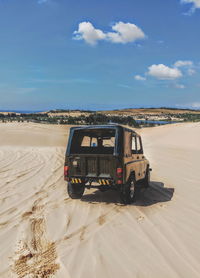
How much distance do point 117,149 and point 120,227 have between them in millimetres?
2263

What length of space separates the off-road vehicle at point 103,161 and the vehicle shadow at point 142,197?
1.21 ft

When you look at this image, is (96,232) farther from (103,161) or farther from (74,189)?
(74,189)

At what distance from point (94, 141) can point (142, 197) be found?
2430 millimetres

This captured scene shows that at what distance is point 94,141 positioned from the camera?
32.4 feet

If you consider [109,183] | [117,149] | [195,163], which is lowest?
[195,163]

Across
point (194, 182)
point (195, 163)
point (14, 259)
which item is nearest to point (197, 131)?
point (195, 163)

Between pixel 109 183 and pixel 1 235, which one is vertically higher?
pixel 109 183

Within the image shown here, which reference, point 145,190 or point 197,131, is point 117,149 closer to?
point 145,190

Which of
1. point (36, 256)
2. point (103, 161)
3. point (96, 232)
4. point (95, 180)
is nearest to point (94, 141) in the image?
point (103, 161)

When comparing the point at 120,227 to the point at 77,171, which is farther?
the point at 77,171

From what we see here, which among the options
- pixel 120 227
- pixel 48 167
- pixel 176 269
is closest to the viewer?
pixel 176 269

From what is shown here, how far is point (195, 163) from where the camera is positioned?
1784 cm

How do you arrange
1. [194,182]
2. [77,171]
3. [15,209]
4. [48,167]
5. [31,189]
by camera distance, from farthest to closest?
1. [48,167]
2. [194,182]
3. [31,189]
4. [77,171]
5. [15,209]

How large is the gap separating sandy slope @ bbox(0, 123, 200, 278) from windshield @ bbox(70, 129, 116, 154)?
151 cm
